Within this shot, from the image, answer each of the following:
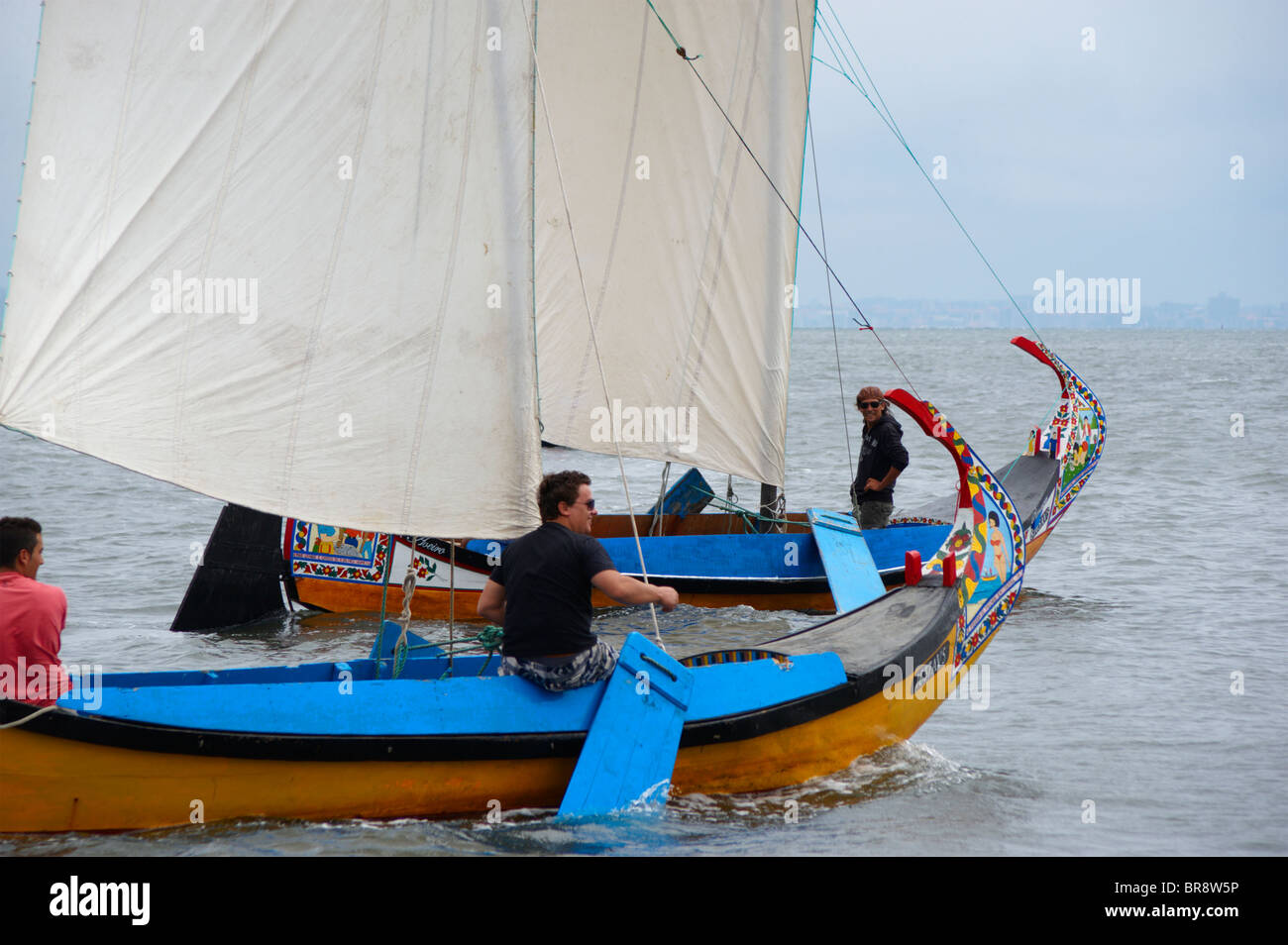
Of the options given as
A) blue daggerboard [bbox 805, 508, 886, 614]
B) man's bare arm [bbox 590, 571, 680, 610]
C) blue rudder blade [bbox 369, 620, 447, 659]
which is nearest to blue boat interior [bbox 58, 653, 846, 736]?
blue rudder blade [bbox 369, 620, 447, 659]

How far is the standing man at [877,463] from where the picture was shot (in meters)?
12.3

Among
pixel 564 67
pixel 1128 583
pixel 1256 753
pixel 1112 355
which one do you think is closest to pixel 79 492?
pixel 564 67

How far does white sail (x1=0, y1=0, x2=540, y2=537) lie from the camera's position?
6.34 metres

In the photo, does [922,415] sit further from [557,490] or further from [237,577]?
[237,577]

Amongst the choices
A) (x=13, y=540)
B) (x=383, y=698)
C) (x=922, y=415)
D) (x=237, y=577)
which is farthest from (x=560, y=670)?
(x=237, y=577)

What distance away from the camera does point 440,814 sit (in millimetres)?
6270

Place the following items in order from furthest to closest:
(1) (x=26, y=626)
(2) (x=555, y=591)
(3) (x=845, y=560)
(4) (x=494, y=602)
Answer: (3) (x=845, y=560)
(4) (x=494, y=602)
(2) (x=555, y=591)
(1) (x=26, y=626)

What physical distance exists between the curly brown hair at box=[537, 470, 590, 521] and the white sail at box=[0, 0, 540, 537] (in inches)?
11.4

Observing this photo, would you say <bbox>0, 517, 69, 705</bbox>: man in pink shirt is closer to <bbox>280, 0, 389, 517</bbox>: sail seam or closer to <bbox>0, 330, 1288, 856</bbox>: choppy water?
<bbox>0, 330, 1288, 856</bbox>: choppy water

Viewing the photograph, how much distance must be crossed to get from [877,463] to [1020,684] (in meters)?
3.26

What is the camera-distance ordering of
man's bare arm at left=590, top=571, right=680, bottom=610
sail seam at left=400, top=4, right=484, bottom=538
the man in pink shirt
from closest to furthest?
1. the man in pink shirt
2. man's bare arm at left=590, top=571, right=680, bottom=610
3. sail seam at left=400, top=4, right=484, bottom=538

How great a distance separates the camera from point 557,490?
6.25 meters

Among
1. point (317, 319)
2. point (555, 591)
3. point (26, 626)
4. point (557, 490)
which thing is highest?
point (317, 319)

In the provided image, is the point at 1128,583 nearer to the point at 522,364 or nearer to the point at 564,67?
the point at 564,67
